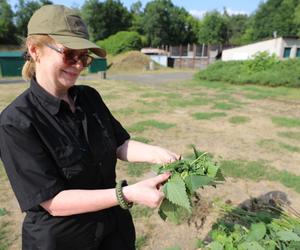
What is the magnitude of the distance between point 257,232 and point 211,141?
15.7ft

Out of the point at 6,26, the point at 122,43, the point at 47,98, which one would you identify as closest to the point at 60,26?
the point at 47,98

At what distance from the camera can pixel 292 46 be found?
33875 mm

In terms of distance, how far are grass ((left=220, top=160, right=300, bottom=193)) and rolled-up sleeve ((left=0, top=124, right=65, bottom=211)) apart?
4014 millimetres

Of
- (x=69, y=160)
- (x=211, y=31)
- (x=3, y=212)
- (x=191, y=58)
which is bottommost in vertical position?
(x=191, y=58)

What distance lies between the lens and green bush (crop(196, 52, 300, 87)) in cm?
1658

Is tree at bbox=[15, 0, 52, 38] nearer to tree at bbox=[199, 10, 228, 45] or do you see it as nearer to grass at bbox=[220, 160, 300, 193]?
tree at bbox=[199, 10, 228, 45]

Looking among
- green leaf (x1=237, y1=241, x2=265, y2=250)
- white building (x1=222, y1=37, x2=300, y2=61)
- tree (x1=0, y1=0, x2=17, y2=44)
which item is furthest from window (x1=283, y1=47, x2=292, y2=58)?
tree (x1=0, y1=0, x2=17, y2=44)

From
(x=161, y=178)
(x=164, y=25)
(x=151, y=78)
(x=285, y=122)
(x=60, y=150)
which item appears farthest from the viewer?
(x=164, y=25)

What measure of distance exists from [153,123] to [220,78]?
12.3m

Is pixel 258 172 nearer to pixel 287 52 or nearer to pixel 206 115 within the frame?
pixel 206 115

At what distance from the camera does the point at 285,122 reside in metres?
8.64

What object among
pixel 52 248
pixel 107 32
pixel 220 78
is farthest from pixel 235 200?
pixel 107 32

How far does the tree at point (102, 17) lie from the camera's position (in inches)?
2048

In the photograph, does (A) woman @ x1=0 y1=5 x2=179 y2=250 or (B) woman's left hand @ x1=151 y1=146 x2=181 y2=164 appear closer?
(A) woman @ x1=0 y1=5 x2=179 y2=250
